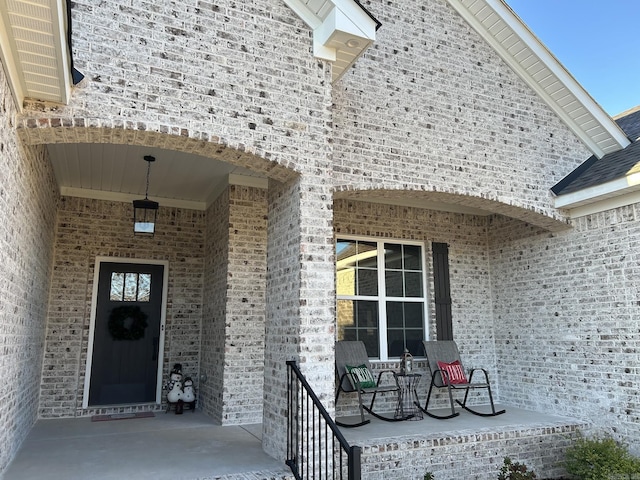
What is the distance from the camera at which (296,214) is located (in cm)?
443

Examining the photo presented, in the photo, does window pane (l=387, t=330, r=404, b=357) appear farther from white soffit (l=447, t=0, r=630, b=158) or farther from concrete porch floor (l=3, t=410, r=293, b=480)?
white soffit (l=447, t=0, r=630, b=158)

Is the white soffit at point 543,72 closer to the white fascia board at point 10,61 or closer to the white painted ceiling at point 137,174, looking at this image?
the white painted ceiling at point 137,174

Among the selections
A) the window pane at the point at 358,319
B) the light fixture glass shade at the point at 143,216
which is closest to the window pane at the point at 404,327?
the window pane at the point at 358,319

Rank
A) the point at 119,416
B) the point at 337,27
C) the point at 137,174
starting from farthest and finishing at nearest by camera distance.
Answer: the point at 119,416 < the point at 137,174 < the point at 337,27

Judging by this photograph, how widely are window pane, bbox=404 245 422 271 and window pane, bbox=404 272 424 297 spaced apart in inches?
4.1

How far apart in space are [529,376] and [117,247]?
609cm

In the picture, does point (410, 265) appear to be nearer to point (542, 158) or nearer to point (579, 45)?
point (542, 158)

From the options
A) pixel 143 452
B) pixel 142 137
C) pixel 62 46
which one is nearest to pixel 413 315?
pixel 143 452

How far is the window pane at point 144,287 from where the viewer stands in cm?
699

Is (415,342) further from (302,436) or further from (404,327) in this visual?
(302,436)

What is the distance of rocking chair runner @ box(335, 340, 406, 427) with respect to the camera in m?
5.79

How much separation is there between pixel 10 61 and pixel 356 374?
15.3 feet

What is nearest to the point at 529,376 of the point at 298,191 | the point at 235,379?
the point at 235,379

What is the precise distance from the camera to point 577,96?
21.5ft
